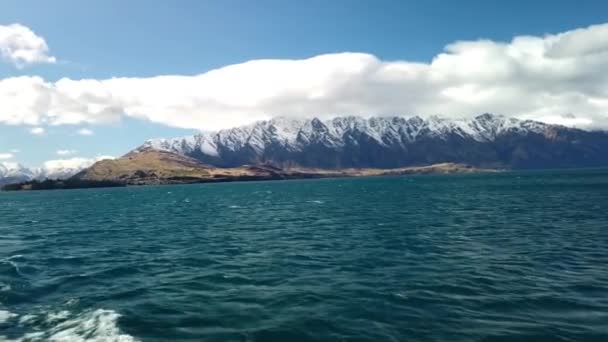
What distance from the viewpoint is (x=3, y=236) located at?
84.9 m

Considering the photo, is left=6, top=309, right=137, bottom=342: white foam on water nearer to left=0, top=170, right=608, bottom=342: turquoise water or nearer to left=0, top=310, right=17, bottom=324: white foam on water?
left=0, top=310, right=17, bottom=324: white foam on water

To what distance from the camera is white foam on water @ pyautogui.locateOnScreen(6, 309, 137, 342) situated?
27609mm

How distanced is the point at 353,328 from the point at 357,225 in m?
55.8

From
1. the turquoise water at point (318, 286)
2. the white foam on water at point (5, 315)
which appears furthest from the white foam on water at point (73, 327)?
the turquoise water at point (318, 286)

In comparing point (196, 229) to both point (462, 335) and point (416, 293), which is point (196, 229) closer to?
A: point (416, 293)

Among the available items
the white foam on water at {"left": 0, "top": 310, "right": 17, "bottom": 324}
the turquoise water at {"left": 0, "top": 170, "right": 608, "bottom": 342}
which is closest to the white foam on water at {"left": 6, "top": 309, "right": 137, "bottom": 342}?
the white foam on water at {"left": 0, "top": 310, "right": 17, "bottom": 324}

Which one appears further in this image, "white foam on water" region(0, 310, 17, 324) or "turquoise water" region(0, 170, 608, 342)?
"white foam on water" region(0, 310, 17, 324)

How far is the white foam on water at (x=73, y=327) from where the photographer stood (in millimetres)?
27609

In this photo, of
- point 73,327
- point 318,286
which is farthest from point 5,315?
point 318,286

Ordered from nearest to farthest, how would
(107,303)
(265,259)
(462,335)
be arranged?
1. (462,335)
2. (107,303)
3. (265,259)

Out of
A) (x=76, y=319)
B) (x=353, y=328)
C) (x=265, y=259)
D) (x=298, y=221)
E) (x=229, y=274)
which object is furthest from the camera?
(x=298, y=221)

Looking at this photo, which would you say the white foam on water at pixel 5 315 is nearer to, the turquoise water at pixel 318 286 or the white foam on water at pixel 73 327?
the white foam on water at pixel 73 327

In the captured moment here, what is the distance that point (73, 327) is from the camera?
2956cm

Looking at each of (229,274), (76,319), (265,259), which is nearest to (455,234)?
(265,259)
